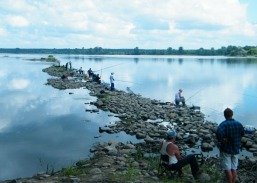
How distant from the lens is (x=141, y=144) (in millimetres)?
16891

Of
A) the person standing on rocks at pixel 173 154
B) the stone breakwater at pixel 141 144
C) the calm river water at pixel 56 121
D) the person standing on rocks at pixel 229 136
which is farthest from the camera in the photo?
the calm river water at pixel 56 121

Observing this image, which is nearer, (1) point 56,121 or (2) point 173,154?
(2) point 173,154

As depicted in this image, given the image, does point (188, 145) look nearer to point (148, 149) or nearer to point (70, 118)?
point (148, 149)

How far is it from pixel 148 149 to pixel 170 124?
22.4ft

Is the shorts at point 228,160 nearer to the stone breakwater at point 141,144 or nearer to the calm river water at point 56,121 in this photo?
the stone breakwater at point 141,144

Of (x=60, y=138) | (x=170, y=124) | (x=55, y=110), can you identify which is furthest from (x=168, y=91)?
(x=60, y=138)

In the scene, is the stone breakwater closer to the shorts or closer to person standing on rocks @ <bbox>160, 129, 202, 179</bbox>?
person standing on rocks @ <bbox>160, 129, 202, 179</bbox>

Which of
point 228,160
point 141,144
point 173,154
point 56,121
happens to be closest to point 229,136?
point 228,160

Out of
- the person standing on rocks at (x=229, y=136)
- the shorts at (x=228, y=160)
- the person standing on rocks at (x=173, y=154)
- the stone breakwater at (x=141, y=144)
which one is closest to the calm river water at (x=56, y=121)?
the stone breakwater at (x=141, y=144)

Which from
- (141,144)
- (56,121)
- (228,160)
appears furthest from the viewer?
(56,121)

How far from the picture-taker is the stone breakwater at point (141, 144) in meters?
11.1

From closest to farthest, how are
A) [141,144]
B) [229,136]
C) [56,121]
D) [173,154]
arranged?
[229,136] → [173,154] → [141,144] → [56,121]

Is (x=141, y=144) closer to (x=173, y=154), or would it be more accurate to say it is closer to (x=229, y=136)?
(x=173, y=154)

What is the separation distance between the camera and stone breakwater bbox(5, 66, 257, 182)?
1105cm
